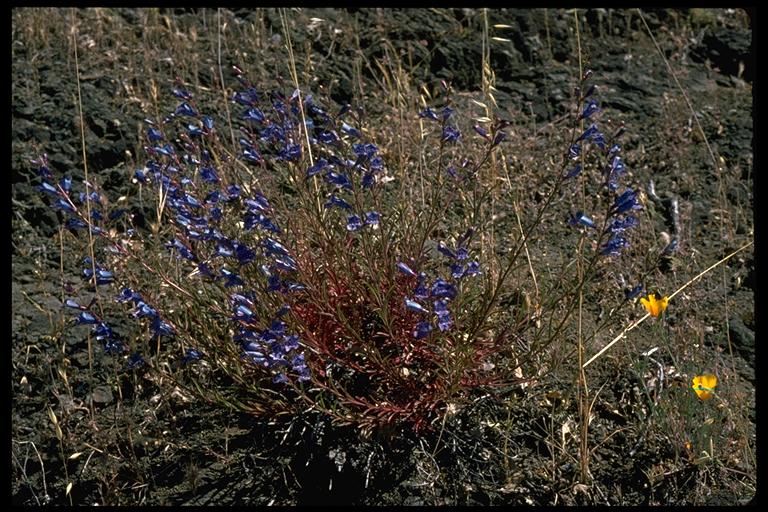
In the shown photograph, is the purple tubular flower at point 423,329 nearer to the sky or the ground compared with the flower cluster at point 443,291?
nearer to the ground

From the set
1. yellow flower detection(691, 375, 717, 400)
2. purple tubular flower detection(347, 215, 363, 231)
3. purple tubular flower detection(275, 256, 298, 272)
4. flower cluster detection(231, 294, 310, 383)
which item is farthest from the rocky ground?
purple tubular flower detection(275, 256, 298, 272)

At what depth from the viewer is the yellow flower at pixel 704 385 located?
2.97 m

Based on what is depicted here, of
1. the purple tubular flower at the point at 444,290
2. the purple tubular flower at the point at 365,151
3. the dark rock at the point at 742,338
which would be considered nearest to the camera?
the purple tubular flower at the point at 444,290

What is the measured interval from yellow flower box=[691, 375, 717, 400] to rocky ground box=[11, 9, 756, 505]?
0.14 m

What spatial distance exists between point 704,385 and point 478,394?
749mm

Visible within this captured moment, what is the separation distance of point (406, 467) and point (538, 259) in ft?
4.07

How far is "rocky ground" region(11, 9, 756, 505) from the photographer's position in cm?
294

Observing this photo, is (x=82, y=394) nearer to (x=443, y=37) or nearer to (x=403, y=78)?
(x=403, y=78)

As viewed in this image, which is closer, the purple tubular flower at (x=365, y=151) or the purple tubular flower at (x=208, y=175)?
the purple tubular flower at (x=365, y=151)

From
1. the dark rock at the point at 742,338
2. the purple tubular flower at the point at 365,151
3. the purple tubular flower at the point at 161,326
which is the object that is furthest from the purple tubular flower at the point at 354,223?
the dark rock at the point at 742,338

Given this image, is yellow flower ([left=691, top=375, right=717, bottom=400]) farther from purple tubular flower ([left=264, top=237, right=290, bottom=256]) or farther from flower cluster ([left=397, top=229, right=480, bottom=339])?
purple tubular flower ([left=264, top=237, right=290, bottom=256])

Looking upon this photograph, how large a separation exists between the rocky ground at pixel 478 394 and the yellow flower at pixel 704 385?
0.14 metres

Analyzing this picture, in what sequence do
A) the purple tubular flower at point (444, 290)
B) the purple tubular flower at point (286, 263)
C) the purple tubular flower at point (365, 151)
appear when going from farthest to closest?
the purple tubular flower at point (286, 263) → the purple tubular flower at point (365, 151) → the purple tubular flower at point (444, 290)

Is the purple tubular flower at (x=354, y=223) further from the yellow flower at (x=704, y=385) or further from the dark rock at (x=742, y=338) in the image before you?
the dark rock at (x=742, y=338)
